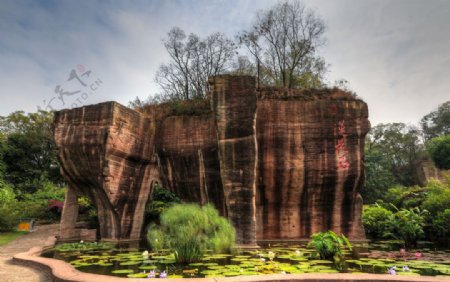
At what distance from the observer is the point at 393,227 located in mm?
11492

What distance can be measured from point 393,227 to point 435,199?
376cm

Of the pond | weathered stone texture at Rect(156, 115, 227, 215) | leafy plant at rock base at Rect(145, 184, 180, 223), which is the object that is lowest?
the pond

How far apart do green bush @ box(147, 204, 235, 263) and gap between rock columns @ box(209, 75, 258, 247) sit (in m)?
3.21

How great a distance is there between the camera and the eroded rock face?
41.1 ft

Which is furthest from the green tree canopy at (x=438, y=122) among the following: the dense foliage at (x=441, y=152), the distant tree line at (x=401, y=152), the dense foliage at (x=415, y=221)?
the dense foliage at (x=415, y=221)

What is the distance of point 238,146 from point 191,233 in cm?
532

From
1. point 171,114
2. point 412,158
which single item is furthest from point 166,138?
point 412,158

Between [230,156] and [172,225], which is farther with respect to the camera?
[230,156]

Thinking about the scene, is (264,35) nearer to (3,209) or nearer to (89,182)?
(89,182)

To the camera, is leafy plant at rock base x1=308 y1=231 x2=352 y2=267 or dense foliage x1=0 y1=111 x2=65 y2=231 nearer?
leafy plant at rock base x1=308 y1=231 x2=352 y2=267

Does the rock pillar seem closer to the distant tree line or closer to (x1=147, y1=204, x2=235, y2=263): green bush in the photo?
(x1=147, y1=204, x2=235, y2=263): green bush

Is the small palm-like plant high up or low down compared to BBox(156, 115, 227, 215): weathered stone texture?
down

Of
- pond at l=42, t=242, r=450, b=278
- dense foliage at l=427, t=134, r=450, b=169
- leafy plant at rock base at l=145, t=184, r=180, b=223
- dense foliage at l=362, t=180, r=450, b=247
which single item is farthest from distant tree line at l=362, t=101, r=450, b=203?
pond at l=42, t=242, r=450, b=278

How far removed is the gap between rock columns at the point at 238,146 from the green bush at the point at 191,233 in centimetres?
321
